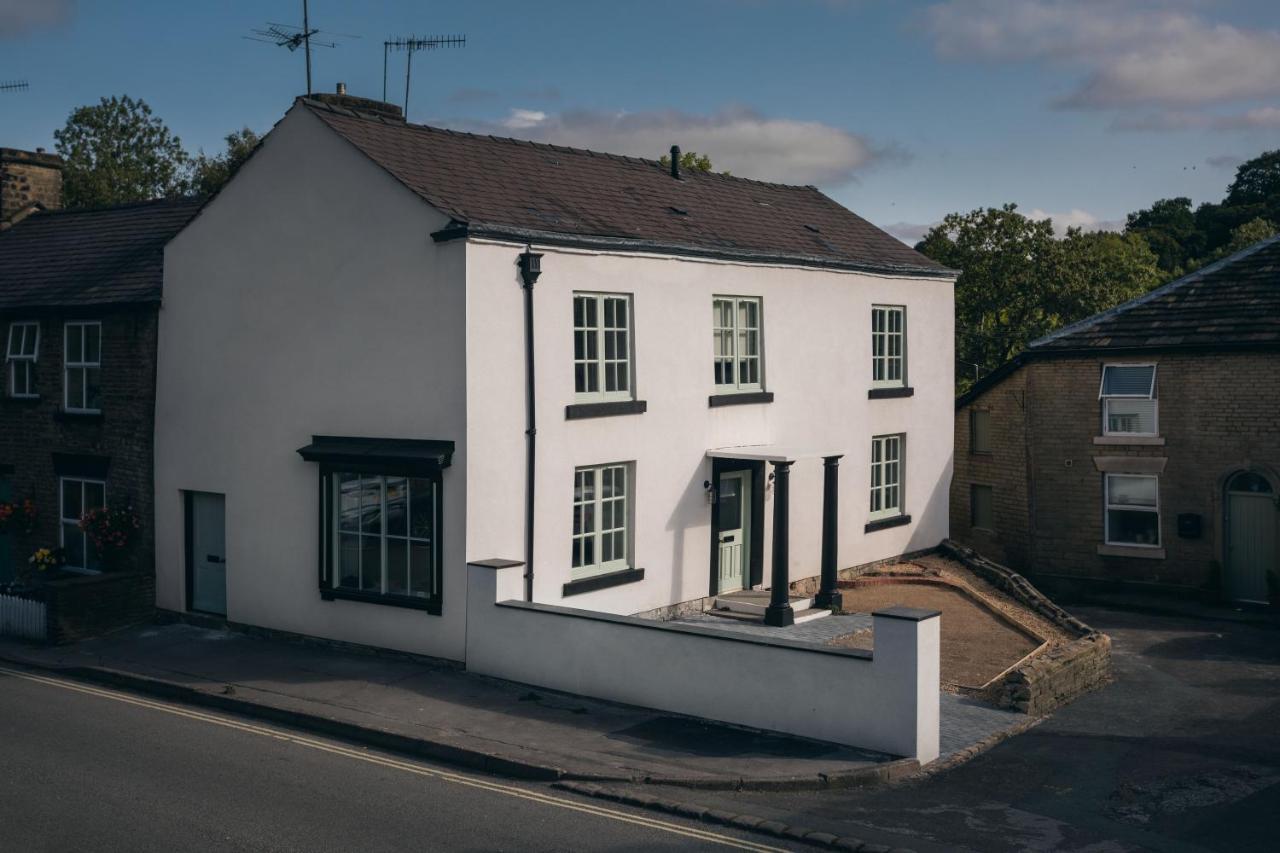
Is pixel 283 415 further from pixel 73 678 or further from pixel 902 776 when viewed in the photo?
pixel 902 776

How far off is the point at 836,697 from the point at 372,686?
5.91m

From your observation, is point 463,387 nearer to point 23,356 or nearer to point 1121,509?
point 23,356

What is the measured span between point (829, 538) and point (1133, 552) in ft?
26.5

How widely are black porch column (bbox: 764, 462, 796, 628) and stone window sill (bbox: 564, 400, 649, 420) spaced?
242cm

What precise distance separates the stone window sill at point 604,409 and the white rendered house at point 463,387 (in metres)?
0.03

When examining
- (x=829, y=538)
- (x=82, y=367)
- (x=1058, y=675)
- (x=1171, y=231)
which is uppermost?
(x=1171, y=231)

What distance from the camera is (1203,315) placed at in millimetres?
24500

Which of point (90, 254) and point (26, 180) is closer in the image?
point (90, 254)

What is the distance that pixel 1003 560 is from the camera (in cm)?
2792

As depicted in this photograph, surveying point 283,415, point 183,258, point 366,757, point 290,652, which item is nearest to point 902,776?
point 366,757

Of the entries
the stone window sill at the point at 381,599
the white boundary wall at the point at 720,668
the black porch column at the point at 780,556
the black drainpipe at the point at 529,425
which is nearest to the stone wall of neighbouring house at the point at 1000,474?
the black porch column at the point at 780,556

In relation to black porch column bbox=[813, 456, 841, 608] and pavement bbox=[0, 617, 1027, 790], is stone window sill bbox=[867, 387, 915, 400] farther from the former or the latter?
pavement bbox=[0, 617, 1027, 790]

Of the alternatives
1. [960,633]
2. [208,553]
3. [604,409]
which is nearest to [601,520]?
[604,409]

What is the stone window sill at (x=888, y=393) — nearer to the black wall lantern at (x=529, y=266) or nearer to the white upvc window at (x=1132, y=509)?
the white upvc window at (x=1132, y=509)
